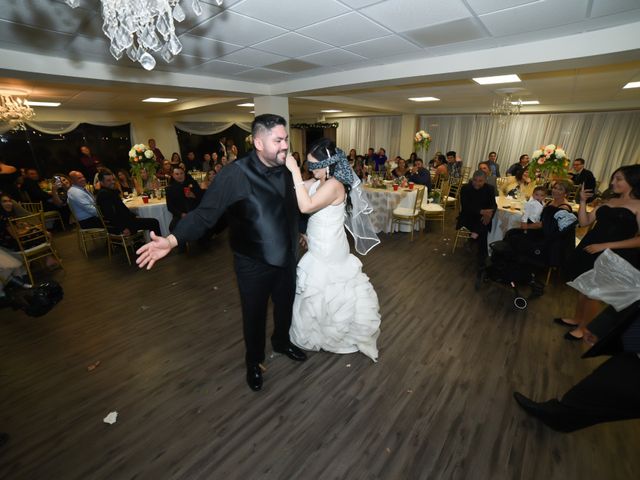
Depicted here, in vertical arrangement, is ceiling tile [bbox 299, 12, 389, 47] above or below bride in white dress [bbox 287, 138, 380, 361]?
above

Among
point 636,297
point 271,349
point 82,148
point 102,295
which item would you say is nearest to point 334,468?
point 271,349

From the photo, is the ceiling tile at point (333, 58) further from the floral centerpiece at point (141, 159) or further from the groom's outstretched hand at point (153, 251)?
the floral centerpiece at point (141, 159)

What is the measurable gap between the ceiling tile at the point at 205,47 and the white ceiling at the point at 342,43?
0.04 feet

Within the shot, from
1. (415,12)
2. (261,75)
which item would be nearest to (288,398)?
(415,12)

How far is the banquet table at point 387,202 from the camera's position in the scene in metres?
5.83

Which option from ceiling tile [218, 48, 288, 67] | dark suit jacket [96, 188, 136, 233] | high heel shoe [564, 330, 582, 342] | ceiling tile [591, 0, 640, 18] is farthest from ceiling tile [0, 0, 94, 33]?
high heel shoe [564, 330, 582, 342]

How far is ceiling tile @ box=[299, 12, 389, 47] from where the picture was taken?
2.58m

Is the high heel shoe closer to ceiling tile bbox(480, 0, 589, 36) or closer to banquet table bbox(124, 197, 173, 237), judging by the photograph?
ceiling tile bbox(480, 0, 589, 36)

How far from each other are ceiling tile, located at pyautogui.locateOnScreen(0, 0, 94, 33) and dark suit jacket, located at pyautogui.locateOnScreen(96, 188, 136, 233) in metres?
2.29

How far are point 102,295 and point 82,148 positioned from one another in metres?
7.81

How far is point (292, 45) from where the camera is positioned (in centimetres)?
328

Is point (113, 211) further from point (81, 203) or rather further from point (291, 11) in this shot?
point (291, 11)

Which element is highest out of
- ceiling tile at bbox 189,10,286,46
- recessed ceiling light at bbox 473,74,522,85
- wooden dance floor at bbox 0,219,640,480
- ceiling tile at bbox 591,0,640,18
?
recessed ceiling light at bbox 473,74,522,85

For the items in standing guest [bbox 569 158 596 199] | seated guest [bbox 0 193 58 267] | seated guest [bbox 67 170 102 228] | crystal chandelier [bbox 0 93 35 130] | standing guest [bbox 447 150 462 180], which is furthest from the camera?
standing guest [bbox 447 150 462 180]
